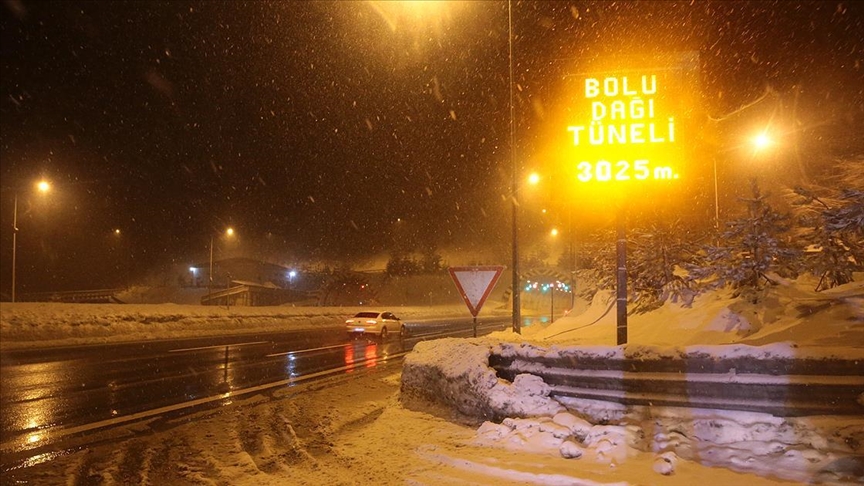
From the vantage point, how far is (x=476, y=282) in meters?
12.1

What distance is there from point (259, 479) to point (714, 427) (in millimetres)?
4561

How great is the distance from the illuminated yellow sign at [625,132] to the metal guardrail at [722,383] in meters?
3.20

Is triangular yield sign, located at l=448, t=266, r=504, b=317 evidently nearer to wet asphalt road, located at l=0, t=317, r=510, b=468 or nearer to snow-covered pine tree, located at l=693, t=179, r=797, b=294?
snow-covered pine tree, located at l=693, t=179, r=797, b=294

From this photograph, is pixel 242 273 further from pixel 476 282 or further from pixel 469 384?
pixel 469 384

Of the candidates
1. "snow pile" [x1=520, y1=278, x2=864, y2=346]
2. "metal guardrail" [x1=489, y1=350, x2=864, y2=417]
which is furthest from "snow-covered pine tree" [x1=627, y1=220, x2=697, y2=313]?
"metal guardrail" [x1=489, y1=350, x2=864, y2=417]

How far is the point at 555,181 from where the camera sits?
9.42 m

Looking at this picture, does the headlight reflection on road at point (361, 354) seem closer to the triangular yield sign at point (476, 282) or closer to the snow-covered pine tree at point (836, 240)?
the triangular yield sign at point (476, 282)

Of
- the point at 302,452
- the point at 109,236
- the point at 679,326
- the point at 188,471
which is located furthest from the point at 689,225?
the point at 109,236

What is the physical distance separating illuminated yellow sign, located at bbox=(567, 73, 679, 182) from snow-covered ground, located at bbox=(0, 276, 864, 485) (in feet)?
8.47

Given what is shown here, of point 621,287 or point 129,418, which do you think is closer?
point 621,287

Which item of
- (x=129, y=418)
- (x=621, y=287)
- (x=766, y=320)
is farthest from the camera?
(x=129, y=418)

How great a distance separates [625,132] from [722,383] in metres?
4.26

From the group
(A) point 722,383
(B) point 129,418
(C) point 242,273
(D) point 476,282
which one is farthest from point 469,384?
(C) point 242,273

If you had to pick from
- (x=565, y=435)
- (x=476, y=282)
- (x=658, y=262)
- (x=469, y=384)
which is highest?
(x=658, y=262)
